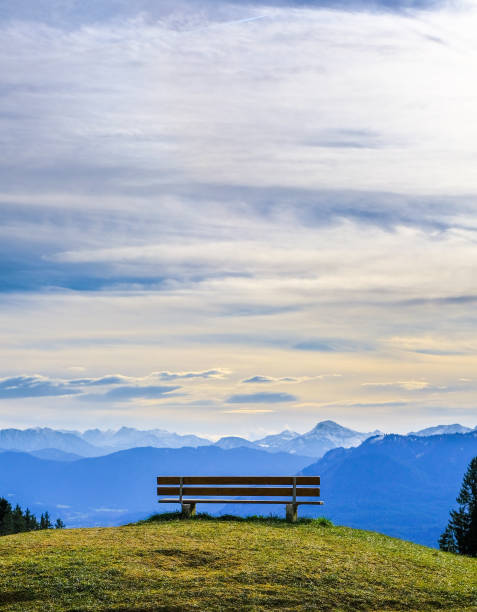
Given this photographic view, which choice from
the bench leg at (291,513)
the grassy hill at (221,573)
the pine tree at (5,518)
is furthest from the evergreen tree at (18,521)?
the grassy hill at (221,573)

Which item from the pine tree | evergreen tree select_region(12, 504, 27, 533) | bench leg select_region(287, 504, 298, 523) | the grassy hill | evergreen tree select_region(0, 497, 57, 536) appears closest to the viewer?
the grassy hill

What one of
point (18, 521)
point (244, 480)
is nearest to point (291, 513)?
point (244, 480)

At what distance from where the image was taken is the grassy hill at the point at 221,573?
1694cm

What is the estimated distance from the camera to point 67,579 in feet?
59.2

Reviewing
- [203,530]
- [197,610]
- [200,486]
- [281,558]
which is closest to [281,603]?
[197,610]

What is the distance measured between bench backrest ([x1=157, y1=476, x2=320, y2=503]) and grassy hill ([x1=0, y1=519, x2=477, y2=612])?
3828 mm

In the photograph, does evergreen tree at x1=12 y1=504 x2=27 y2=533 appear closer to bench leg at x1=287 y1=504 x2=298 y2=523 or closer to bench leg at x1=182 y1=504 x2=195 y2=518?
bench leg at x1=182 y1=504 x2=195 y2=518

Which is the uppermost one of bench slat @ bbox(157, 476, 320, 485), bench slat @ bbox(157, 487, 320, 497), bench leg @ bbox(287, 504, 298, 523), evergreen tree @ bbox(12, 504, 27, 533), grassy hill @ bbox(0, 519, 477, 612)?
bench slat @ bbox(157, 476, 320, 485)

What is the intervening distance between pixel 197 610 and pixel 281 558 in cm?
455

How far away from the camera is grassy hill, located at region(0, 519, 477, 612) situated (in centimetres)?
1694

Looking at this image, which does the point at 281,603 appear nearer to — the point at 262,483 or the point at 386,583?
the point at 386,583

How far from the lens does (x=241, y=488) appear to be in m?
28.4

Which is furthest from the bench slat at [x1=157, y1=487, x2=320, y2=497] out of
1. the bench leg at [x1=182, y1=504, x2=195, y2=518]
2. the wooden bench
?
A: the bench leg at [x1=182, y1=504, x2=195, y2=518]

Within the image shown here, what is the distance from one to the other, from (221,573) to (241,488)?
9.82 m
